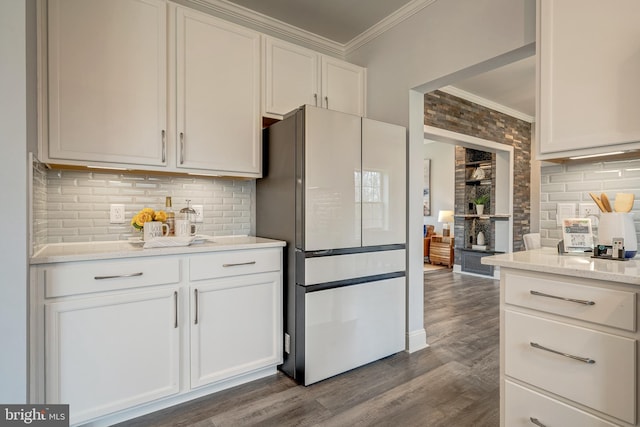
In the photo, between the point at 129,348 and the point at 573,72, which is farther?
the point at 129,348

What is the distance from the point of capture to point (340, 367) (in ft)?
7.54

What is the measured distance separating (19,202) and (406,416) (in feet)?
7.17

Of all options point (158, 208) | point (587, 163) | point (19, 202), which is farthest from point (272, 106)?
point (587, 163)

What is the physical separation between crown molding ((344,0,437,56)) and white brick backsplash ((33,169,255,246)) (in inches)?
71.3

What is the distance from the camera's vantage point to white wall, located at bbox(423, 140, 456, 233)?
7.94m

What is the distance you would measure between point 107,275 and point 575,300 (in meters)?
2.15

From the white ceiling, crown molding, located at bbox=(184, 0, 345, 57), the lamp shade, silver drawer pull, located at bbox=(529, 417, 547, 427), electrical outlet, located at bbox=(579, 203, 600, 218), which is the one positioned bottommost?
silver drawer pull, located at bbox=(529, 417, 547, 427)

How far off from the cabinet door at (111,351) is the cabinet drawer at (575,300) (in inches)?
70.4

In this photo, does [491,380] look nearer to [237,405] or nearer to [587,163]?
[587,163]

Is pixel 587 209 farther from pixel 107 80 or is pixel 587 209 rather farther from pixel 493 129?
pixel 493 129

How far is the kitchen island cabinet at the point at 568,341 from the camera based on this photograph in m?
1.18

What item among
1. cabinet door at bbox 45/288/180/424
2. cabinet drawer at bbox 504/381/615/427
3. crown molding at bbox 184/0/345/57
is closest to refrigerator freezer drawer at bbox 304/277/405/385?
cabinet door at bbox 45/288/180/424

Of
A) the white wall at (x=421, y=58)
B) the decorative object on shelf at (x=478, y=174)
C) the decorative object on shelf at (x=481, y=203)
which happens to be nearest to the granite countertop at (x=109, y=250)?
Answer: the white wall at (x=421, y=58)

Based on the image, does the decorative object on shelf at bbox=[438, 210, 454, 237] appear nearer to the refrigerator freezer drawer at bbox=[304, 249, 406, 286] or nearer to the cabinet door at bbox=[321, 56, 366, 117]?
the cabinet door at bbox=[321, 56, 366, 117]
